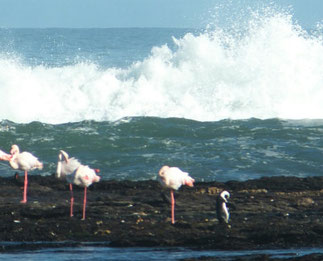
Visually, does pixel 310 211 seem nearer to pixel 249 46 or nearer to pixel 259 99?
pixel 259 99

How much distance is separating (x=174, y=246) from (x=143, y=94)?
2485 cm

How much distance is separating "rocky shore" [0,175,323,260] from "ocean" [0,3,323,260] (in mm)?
3332

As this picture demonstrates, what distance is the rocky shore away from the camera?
14.7 meters

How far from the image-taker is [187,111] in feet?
120

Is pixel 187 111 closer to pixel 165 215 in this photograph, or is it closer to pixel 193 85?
pixel 193 85

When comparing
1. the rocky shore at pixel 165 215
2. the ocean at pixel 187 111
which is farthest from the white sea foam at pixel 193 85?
the rocky shore at pixel 165 215

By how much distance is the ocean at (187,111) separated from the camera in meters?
25.5

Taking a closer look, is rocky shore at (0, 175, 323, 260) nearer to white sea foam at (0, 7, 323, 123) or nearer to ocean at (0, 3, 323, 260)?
ocean at (0, 3, 323, 260)

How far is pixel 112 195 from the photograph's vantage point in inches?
753

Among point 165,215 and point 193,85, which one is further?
point 193,85

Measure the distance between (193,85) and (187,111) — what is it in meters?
3.06

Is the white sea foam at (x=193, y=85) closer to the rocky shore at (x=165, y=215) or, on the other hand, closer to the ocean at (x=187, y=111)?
the ocean at (x=187, y=111)

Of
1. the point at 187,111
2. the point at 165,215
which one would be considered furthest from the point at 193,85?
the point at 165,215

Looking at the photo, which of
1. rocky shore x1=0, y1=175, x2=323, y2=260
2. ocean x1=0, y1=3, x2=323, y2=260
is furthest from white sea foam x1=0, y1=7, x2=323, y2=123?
rocky shore x1=0, y1=175, x2=323, y2=260
